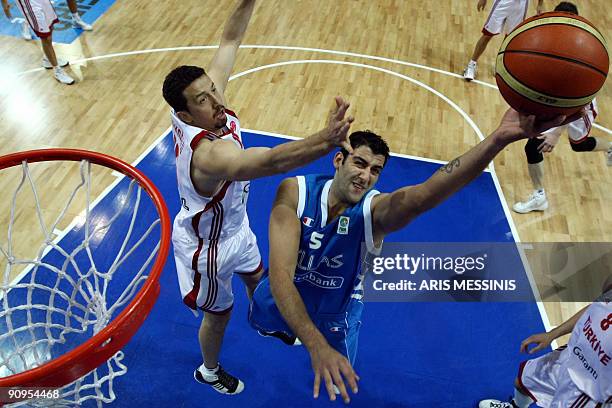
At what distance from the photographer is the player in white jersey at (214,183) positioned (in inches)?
80.7

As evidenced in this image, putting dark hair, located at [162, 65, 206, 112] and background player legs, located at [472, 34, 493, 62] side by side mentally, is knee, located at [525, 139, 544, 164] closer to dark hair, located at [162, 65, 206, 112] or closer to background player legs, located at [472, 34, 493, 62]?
background player legs, located at [472, 34, 493, 62]

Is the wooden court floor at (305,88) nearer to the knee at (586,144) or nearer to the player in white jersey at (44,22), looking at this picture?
the player in white jersey at (44,22)

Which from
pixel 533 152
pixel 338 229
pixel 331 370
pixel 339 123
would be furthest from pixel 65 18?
pixel 331 370

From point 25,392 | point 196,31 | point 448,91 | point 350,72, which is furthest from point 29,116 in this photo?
point 448,91

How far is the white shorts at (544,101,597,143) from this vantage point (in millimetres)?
4082

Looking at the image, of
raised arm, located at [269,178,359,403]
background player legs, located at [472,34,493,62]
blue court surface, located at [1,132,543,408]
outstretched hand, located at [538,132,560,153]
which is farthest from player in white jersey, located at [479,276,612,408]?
background player legs, located at [472,34,493,62]

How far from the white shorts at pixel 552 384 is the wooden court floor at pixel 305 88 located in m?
1.86

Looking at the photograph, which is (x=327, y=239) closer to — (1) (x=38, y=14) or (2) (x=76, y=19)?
(1) (x=38, y=14)

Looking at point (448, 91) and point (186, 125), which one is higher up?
point (186, 125)

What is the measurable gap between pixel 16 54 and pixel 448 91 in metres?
5.30

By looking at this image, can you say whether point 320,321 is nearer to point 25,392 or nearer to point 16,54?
point 25,392

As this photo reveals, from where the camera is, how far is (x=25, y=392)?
186cm

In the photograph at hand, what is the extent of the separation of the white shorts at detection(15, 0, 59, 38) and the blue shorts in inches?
175

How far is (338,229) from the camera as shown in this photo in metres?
2.35
